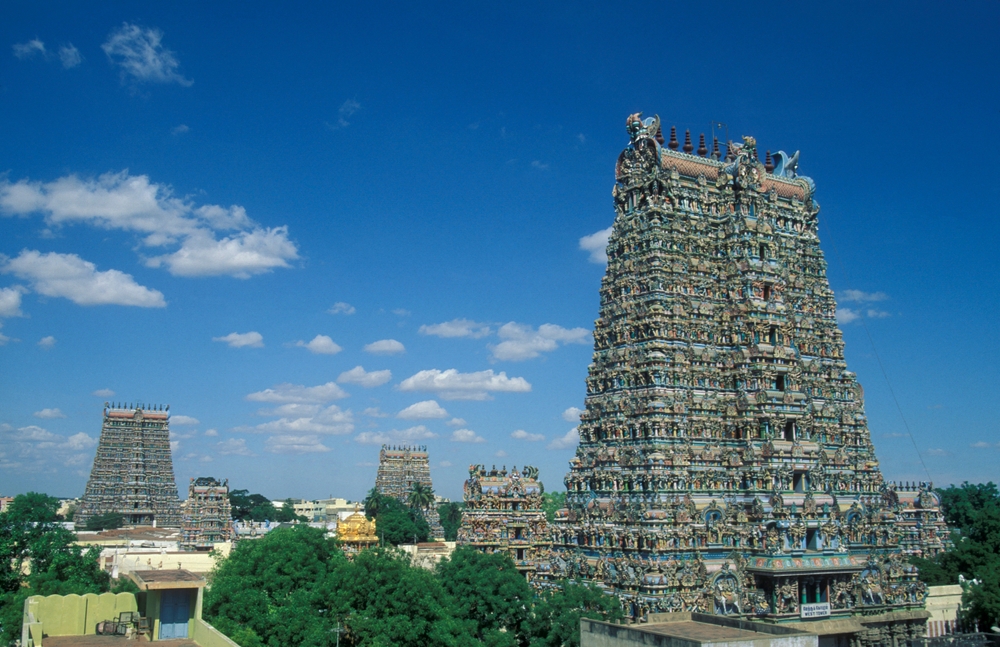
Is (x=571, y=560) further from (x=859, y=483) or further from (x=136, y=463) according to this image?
(x=136, y=463)

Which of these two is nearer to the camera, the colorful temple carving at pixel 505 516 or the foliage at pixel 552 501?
the colorful temple carving at pixel 505 516

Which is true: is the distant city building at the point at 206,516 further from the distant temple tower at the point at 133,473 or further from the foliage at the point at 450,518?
the foliage at the point at 450,518

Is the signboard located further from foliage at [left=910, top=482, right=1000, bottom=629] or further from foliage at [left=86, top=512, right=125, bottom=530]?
foliage at [left=86, top=512, right=125, bottom=530]

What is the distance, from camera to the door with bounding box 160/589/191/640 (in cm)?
2739

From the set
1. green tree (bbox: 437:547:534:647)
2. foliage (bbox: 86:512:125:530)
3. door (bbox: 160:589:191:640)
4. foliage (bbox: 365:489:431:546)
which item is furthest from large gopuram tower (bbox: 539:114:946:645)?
foliage (bbox: 86:512:125:530)

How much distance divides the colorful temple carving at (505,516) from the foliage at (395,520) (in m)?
25.7

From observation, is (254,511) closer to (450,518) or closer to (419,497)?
(450,518)

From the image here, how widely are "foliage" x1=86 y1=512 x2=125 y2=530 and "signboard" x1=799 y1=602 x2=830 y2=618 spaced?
7825 centimetres

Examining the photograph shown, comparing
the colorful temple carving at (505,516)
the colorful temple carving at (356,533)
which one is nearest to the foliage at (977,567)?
the colorful temple carving at (505,516)

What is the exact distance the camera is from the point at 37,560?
45.2 meters

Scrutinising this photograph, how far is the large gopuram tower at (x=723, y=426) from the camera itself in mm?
44312

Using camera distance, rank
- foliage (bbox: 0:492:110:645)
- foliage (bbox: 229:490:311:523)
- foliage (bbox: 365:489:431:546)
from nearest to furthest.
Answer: foliage (bbox: 0:492:110:645) → foliage (bbox: 365:489:431:546) → foliage (bbox: 229:490:311:523)

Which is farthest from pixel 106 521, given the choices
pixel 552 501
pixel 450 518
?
pixel 552 501

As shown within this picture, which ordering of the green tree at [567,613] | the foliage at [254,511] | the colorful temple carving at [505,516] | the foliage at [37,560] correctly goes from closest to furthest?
the green tree at [567,613] < the foliage at [37,560] < the colorful temple carving at [505,516] < the foliage at [254,511]
